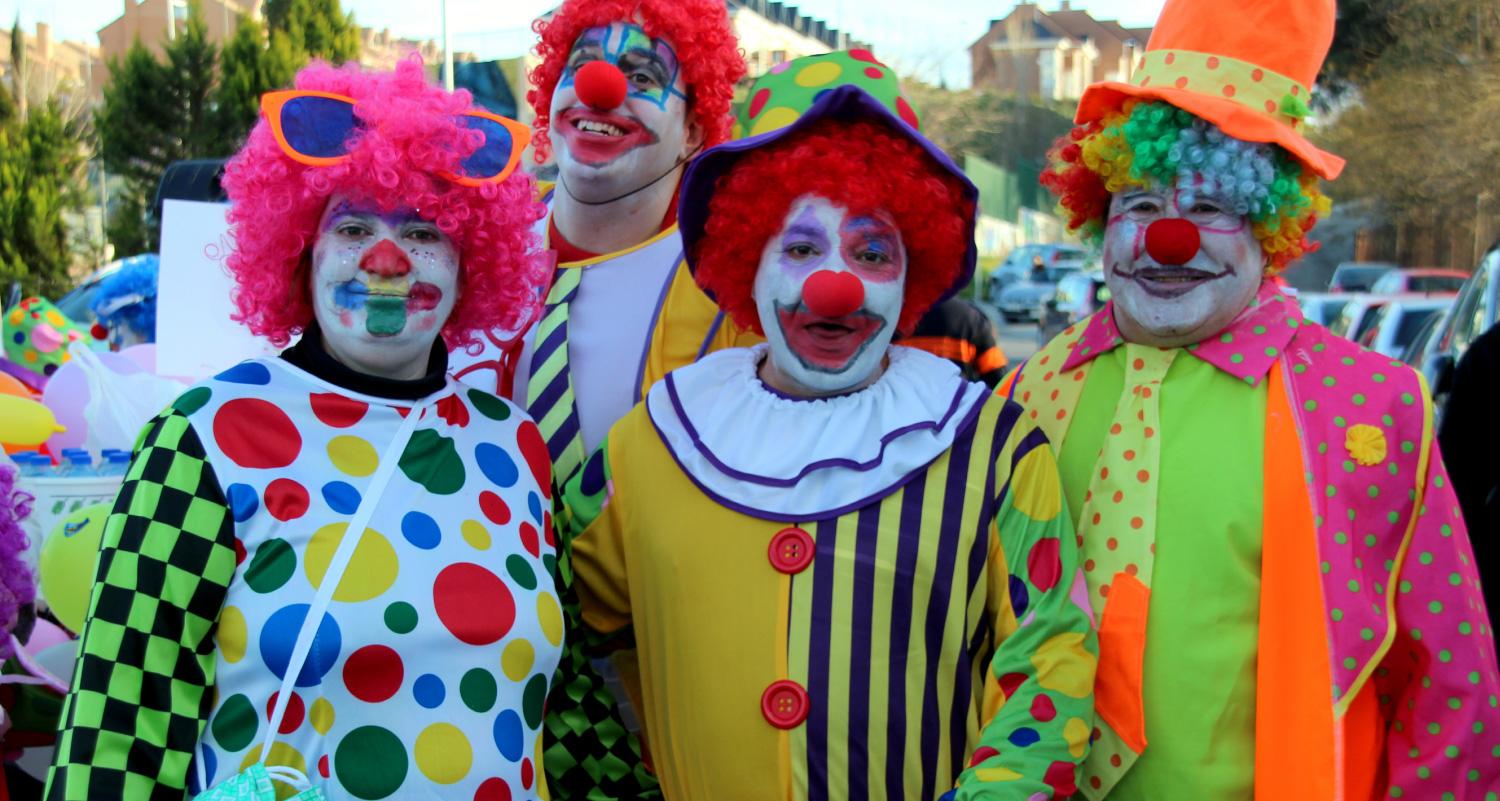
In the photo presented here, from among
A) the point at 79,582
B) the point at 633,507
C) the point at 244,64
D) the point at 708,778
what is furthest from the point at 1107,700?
the point at 244,64

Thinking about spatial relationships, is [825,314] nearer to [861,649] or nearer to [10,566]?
[861,649]

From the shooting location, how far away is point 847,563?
80.5 inches

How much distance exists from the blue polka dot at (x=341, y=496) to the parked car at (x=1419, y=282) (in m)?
14.2

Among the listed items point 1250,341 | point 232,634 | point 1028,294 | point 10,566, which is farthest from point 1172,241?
point 1028,294

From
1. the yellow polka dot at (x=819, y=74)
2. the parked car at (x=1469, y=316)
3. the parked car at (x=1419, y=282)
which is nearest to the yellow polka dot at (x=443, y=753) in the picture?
the yellow polka dot at (x=819, y=74)

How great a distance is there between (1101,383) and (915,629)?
2.23 ft

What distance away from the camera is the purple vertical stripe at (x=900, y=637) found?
2.01 meters

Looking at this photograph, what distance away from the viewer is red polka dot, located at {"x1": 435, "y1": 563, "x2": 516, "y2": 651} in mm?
1880

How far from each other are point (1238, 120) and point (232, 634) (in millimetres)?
1786

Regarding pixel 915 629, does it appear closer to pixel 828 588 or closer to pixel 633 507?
pixel 828 588

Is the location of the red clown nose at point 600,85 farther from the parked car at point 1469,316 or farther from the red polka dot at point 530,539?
the parked car at point 1469,316

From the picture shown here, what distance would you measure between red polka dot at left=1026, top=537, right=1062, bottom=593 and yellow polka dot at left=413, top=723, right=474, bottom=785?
833 mm

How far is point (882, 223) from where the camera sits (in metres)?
2.24

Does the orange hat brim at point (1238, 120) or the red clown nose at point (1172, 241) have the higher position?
the orange hat brim at point (1238, 120)
